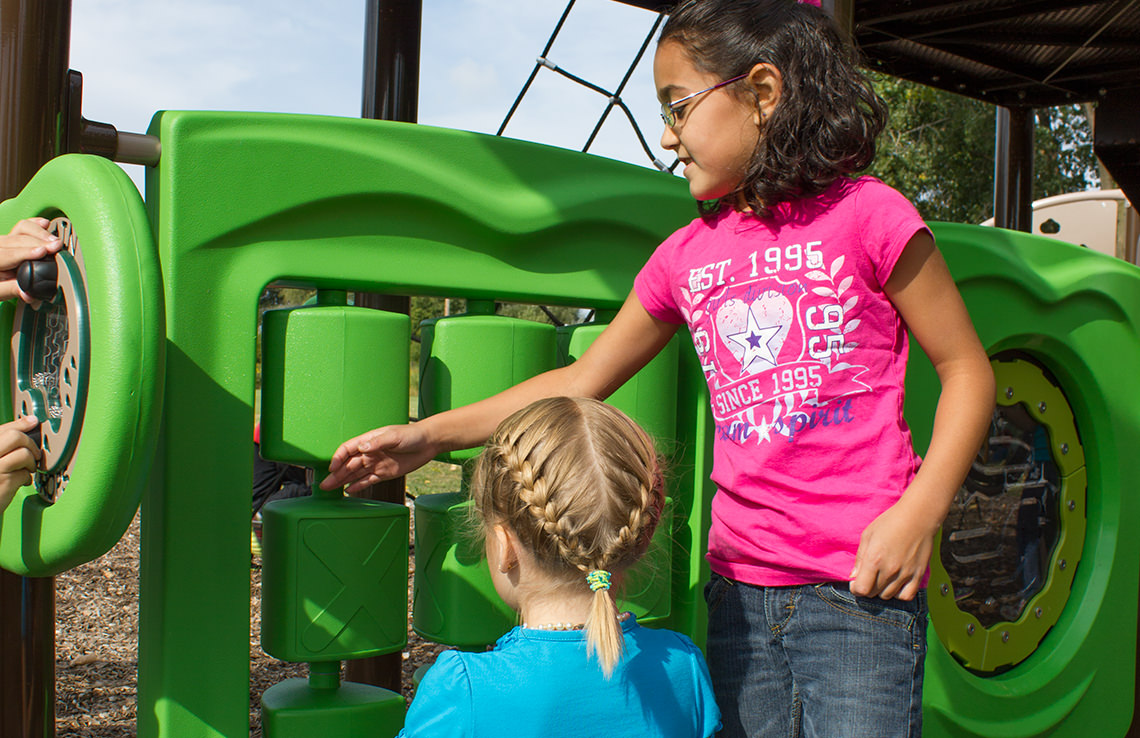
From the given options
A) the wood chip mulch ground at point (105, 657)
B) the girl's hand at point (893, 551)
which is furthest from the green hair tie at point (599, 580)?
the wood chip mulch ground at point (105, 657)

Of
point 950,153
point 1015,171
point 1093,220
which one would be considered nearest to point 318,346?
point 1015,171

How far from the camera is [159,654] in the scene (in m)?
1.25

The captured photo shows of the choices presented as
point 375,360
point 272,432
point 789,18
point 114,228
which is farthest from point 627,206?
point 114,228

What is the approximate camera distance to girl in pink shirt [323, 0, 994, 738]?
1172 millimetres

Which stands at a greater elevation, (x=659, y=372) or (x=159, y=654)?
(x=659, y=372)

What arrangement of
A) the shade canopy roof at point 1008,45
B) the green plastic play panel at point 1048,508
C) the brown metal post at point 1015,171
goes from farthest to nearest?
the brown metal post at point 1015,171
the shade canopy roof at point 1008,45
the green plastic play panel at point 1048,508

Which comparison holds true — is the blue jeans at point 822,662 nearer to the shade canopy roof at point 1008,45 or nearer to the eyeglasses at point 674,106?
the eyeglasses at point 674,106

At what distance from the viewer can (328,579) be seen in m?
1.30

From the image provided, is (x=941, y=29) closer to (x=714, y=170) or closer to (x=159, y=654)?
(x=714, y=170)

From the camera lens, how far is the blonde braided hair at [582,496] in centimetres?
100

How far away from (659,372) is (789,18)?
0.55 metres

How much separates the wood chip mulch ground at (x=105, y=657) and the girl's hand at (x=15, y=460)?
42.8 inches

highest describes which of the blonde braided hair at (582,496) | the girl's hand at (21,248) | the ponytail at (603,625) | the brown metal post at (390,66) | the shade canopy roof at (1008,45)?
the shade canopy roof at (1008,45)

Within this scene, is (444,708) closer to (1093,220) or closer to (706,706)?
(706,706)
